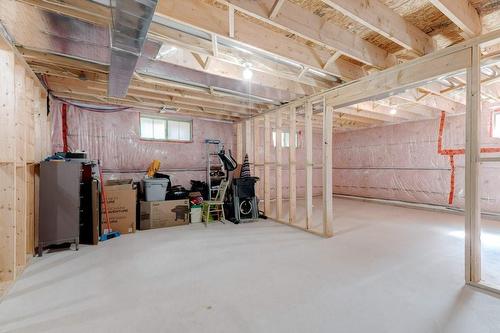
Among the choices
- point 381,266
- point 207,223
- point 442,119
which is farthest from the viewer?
point 442,119

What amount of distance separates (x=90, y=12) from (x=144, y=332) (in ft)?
7.79

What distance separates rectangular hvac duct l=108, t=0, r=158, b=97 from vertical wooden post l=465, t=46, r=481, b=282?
285 centimetres

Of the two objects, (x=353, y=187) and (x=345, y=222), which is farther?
(x=353, y=187)

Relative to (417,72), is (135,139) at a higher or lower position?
lower

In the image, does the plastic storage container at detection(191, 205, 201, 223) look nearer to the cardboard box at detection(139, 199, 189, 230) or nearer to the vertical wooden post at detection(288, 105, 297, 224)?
the cardboard box at detection(139, 199, 189, 230)

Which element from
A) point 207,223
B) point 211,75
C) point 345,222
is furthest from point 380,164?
point 211,75

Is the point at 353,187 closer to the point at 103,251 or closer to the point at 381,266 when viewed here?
the point at 381,266

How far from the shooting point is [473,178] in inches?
88.7

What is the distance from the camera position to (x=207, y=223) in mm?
4551

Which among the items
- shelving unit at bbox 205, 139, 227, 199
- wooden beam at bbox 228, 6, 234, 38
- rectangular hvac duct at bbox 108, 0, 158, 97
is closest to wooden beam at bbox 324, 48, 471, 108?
wooden beam at bbox 228, 6, 234, 38

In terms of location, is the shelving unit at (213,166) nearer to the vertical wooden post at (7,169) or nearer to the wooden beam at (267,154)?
the wooden beam at (267,154)

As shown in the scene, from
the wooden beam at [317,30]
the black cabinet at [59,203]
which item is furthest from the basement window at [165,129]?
the wooden beam at [317,30]

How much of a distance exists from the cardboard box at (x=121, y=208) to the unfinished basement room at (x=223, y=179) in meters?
0.02

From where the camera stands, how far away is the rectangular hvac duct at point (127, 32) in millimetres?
1581
